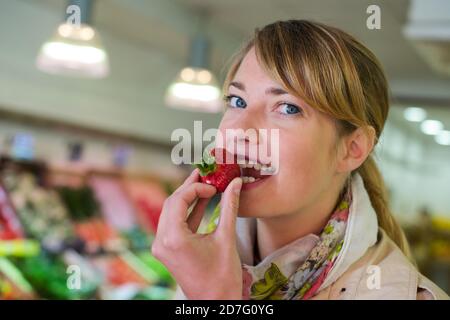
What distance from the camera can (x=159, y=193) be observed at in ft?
15.9

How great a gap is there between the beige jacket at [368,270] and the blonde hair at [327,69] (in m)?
0.15

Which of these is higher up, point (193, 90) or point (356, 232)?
point (193, 90)

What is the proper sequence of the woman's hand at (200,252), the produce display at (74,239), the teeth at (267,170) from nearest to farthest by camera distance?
the woman's hand at (200,252) → the teeth at (267,170) → the produce display at (74,239)

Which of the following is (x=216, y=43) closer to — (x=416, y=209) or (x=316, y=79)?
(x=316, y=79)

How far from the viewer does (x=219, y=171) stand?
2.55ft

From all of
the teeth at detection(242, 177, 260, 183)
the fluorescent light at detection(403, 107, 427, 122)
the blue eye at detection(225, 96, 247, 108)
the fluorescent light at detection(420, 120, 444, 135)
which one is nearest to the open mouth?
the teeth at detection(242, 177, 260, 183)

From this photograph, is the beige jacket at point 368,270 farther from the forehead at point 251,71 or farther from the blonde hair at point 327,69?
the forehead at point 251,71

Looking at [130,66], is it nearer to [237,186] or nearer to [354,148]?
[354,148]

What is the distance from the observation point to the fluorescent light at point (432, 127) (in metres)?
1.54

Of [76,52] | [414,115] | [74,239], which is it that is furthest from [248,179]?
[74,239]

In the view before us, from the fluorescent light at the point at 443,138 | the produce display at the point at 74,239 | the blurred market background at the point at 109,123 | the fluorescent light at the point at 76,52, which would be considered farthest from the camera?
the produce display at the point at 74,239

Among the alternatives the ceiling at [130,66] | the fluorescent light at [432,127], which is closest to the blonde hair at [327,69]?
the fluorescent light at [432,127]

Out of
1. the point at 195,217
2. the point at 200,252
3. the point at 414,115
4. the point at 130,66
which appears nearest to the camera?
the point at 200,252

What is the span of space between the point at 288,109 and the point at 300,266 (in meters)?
0.26
